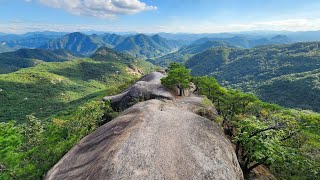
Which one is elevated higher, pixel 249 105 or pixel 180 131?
pixel 180 131

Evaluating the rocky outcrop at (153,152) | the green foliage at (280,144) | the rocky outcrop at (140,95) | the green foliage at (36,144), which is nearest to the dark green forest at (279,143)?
the green foliage at (280,144)

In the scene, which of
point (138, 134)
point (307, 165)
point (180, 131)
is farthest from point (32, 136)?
point (307, 165)

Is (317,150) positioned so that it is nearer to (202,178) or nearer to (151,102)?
(202,178)

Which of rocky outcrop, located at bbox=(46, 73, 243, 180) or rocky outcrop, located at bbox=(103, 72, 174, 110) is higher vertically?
rocky outcrop, located at bbox=(46, 73, 243, 180)

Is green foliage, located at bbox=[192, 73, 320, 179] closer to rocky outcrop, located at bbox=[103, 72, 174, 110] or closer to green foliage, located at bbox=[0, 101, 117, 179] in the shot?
rocky outcrop, located at bbox=[103, 72, 174, 110]

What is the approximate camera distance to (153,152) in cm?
2216

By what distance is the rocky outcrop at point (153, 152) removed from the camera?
65.7 ft

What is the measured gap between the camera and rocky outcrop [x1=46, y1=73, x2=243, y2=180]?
2003 cm

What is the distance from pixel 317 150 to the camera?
99.0ft

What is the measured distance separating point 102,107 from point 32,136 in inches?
558

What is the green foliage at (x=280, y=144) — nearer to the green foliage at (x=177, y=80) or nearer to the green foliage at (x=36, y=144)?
the green foliage at (x=177, y=80)

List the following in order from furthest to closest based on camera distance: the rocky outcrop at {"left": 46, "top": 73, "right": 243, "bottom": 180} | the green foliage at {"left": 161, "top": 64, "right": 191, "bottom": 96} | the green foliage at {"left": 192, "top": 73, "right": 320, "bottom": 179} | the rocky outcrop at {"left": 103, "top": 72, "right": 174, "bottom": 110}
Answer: the green foliage at {"left": 161, "top": 64, "right": 191, "bottom": 96} → the rocky outcrop at {"left": 103, "top": 72, "right": 174, "bottom": 110} → the green foliage at {"left": 192, "top": 73, "right": 320, "bottom": 179} → the rocky outcrop at {"left": 46, "top": 73, "right": 243, "bottom": 180}

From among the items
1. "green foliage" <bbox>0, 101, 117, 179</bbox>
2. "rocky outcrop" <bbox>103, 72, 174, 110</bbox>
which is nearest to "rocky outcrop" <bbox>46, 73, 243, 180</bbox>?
"green foliage" <bbox>0, 101, 117, 179</bbox>

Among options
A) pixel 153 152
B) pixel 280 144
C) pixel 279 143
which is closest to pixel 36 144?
pixel 153 152
